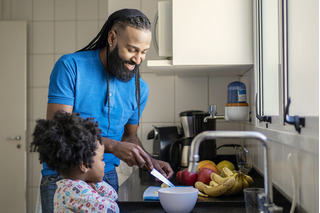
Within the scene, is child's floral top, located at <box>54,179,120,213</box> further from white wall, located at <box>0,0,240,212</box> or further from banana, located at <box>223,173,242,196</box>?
white wall, located at <box>0,0,240,212</box>

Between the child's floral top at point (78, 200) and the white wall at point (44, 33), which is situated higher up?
the white wall at point (44, 33)

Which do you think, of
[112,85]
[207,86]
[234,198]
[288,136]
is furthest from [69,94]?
[207,86]

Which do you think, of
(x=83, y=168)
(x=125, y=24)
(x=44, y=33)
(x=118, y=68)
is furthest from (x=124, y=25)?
(x=44, y=33)

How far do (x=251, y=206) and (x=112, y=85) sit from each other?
85 centimetres

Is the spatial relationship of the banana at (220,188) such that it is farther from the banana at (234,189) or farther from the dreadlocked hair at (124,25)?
the dreadlocked hair at (124,25)

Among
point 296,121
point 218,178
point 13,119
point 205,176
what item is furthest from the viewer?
point 13,119

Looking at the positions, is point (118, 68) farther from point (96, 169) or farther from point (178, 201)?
point (178, 201)

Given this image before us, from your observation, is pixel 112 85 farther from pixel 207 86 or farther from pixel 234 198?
pixel 207 86

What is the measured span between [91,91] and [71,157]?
540 millimetres

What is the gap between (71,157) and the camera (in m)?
1.10

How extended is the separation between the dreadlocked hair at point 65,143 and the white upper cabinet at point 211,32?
0.85 metres

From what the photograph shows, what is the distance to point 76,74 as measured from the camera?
62.1 inches

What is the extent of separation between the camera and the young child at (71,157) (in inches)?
42.5

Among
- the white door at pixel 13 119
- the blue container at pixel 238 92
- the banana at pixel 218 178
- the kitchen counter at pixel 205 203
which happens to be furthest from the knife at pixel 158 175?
the white door at pixel 13 119
